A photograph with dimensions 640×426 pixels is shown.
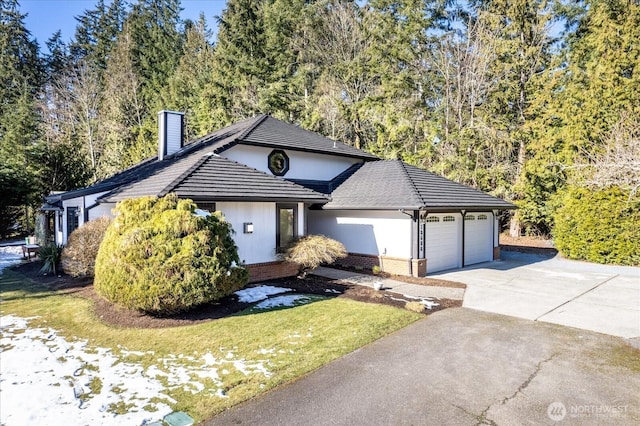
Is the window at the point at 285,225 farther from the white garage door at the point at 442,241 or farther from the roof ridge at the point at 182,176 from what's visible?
the white garage door at the point at 442,241

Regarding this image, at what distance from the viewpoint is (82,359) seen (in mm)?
5738

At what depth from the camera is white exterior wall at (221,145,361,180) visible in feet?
47.8

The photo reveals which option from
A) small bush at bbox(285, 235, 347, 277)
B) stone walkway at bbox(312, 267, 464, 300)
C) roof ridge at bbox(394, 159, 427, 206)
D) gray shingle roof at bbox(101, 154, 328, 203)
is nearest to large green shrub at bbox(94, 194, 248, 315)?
gray shingle roof at bbox(101, 154, 328, 203)

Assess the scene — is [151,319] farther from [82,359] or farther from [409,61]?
[409,61]

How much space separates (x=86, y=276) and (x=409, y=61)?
21484 millimetres

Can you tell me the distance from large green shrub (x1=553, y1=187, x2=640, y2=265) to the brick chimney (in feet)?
61.9

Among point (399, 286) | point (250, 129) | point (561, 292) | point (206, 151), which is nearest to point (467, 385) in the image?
point (399, 286)

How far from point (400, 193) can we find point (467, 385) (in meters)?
9.22

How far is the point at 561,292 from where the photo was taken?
10.5 m

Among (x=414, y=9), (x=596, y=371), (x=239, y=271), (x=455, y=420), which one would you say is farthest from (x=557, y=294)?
(x=414, y=9)

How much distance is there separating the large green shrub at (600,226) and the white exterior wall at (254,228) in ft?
45.6

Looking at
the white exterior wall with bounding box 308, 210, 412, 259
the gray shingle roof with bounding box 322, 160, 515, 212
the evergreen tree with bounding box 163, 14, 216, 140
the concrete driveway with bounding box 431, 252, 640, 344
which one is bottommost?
the concrete driveway with bounding box 431, 252, 640, 344

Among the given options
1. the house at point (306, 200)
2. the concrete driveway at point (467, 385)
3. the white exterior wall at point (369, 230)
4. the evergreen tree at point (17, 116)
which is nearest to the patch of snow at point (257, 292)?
the house at point (306, 200)

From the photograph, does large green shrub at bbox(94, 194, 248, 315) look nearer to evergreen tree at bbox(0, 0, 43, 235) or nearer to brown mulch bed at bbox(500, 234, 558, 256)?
brown mulch bed at bbox(500, 234, 558, 256)
